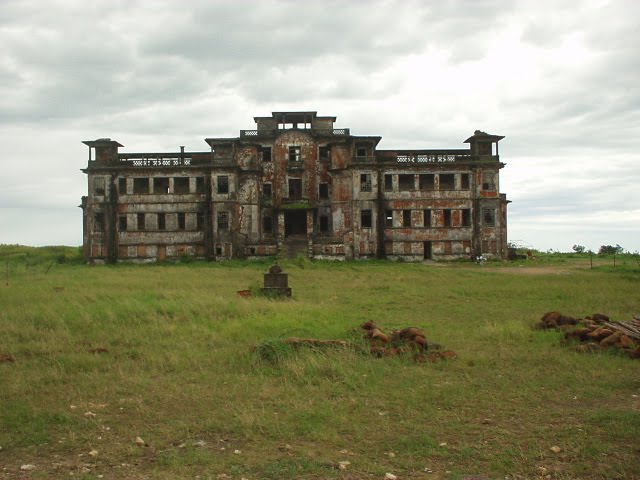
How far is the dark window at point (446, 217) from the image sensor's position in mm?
46141

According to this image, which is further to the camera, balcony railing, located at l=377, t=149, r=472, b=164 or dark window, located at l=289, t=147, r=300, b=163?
dark window, located at l=289, t=147, r=300, b=163

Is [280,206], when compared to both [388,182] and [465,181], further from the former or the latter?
[465,181]

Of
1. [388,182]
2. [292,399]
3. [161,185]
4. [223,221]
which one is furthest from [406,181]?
[292,399]

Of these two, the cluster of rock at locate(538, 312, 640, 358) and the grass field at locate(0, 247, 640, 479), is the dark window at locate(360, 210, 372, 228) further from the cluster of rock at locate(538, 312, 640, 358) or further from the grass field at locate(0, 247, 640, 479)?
the cluster of rock at locate(538, 312, 640, 358)

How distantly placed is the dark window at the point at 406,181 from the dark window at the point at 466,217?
4.44 metres

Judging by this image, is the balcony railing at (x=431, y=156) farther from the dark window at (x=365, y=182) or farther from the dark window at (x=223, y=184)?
the dark window at (x=223, y=184)

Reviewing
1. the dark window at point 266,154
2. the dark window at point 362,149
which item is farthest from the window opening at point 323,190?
the dark window at point 266,154

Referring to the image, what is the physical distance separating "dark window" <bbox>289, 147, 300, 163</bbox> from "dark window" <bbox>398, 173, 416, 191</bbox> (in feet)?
28.0

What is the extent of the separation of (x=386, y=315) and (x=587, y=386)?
7850 mm

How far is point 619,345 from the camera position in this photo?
11.4 metres

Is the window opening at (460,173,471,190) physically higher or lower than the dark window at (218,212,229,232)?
higher

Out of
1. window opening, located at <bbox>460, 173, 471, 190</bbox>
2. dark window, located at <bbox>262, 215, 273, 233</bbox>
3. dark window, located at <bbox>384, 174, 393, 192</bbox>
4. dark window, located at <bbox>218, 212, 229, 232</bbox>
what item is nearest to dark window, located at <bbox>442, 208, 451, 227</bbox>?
window opening, located at <bbox>460, 173, 471, 190</bbox>

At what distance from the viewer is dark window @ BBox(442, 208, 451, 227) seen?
46.1 meters

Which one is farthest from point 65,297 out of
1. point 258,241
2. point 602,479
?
point 258,241
